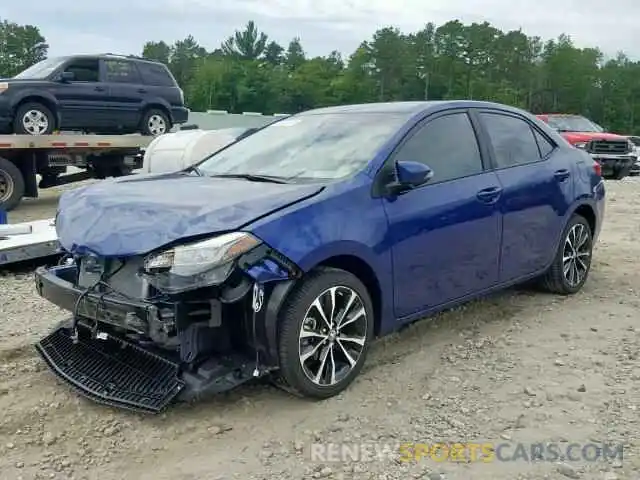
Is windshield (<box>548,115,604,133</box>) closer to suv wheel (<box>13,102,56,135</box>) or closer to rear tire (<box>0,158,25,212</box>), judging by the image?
suv wheel (<box>13,102,56,135</box>)

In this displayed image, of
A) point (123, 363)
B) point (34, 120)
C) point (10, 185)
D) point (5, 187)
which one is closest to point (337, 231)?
point (123, 363)

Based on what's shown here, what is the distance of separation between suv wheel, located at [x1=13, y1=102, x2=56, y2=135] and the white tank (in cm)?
335

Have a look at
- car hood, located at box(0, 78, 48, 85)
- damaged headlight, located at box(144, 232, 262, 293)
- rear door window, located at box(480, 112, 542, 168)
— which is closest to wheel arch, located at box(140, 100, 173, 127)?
car hood, located at box(0, 78, 48, 85)

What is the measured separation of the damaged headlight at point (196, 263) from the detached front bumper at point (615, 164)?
52.2 ft

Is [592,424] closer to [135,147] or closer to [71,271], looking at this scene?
[71,271]

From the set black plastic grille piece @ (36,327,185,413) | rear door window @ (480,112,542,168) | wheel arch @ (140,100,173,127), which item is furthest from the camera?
wheel arch @ (140,100,173,127)

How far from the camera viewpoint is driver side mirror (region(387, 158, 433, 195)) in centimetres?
414

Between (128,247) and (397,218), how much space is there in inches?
60.9

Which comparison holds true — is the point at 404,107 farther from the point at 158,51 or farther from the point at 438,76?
the point at 158,51

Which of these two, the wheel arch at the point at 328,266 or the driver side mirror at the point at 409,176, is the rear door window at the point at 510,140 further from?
the wheel arch at the point at 328,266

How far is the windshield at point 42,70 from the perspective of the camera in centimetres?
1258

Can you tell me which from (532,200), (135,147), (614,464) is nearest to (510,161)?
(532,200)

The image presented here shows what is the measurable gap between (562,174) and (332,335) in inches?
112

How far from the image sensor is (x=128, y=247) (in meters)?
3.58
